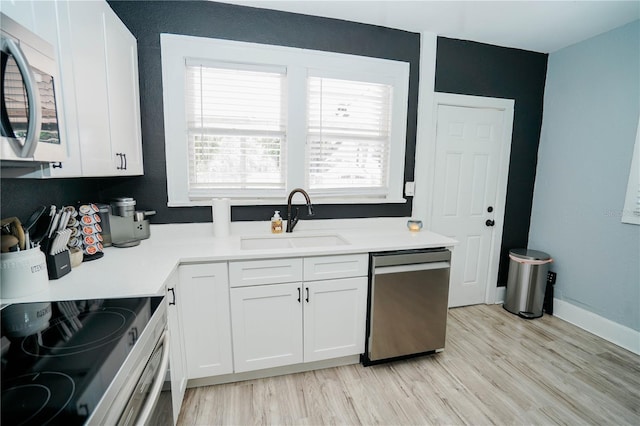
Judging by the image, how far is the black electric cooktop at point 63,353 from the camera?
0.60 meters

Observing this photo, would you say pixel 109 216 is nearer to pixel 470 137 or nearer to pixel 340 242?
pixel 340 242

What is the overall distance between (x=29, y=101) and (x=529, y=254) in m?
3.65

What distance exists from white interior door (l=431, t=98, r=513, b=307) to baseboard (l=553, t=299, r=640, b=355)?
600 millimetres

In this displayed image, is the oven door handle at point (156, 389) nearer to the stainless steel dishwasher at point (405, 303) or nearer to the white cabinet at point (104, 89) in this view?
the white cabinet at point (104, 89)

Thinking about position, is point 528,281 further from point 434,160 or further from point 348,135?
point 348,135

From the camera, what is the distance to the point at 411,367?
7.13 ft

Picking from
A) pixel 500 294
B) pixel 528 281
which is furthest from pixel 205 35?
pixel 500 294

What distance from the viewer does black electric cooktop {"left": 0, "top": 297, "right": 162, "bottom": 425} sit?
601 millimetres

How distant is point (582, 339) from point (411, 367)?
1.65 metres

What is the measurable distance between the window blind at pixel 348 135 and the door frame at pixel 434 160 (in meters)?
0.35

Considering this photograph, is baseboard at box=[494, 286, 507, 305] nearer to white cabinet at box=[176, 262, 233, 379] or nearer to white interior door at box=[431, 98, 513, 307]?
white interior door at box=[431, 98, 513, 307]

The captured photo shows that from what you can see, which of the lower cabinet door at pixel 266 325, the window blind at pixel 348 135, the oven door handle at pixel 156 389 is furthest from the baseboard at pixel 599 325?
the oven door handle at pixel 156 389

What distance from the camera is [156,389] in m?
0.96

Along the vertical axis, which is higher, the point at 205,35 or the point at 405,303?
the point at 205,35
